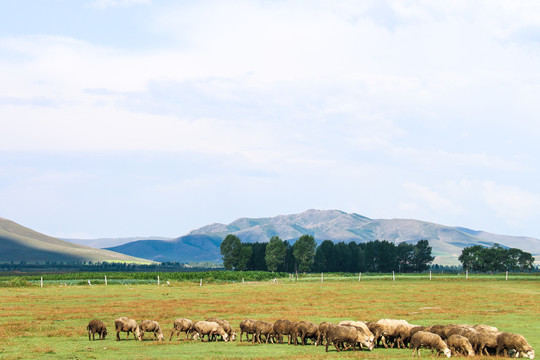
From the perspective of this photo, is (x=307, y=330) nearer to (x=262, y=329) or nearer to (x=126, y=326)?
(x=262, y=329)

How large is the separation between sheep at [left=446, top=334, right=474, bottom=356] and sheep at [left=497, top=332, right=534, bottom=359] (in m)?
1.58

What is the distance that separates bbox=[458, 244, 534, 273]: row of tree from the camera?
166750 mm

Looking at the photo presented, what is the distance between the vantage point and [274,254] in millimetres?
176250

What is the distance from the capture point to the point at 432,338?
26891 mm

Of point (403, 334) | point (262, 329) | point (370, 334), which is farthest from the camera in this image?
point (262, 329)

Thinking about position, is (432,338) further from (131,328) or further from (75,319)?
(75,319)

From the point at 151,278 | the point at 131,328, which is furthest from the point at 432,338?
the point at 151,278

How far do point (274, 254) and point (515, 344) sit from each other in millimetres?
150610

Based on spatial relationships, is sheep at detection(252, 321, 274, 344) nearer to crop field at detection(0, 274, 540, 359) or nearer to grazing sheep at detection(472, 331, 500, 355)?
crop field at detection(0, 274, 540, 359)

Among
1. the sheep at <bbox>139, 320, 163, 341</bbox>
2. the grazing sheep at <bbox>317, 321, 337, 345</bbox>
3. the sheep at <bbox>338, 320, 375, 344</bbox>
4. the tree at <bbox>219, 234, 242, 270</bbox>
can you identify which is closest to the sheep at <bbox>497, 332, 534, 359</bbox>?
the sheep at <bbox>338, 320, 375, 344</bbox>

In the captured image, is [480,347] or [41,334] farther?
[41,334]

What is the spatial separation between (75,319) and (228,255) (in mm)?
140863

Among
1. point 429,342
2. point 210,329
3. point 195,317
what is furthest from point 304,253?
point 429,342

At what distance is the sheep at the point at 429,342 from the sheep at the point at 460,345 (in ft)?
1.85
